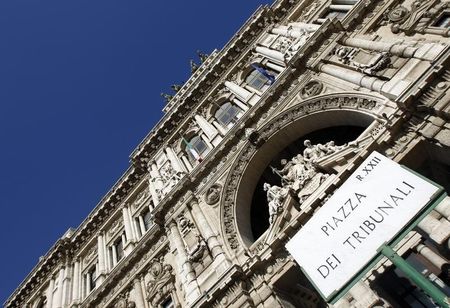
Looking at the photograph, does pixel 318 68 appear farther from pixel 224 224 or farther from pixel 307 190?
pixel 224 224

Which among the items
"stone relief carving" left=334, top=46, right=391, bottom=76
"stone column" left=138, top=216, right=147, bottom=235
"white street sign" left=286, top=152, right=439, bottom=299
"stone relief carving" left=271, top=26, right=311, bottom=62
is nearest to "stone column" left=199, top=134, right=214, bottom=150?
"stone column" left=138, top=216, right=147, bottom=235

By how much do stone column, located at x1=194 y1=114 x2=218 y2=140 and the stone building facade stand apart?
11cm

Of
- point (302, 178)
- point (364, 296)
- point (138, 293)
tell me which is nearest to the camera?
point (364, 296)

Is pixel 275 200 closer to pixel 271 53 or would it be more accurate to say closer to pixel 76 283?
pixel 271 53

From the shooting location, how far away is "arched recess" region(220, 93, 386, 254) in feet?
52.3

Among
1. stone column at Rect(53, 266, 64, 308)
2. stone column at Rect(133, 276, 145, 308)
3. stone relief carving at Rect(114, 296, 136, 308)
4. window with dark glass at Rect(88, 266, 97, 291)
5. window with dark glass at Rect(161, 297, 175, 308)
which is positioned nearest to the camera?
window with dark glass at Rect(161, 297, 175, 308)

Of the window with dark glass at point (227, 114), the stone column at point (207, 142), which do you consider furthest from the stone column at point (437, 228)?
the window with dark glass at point (227, 114)

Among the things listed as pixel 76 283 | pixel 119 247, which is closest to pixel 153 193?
pixel 119 247

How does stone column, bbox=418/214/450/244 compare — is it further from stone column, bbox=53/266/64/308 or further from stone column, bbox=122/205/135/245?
stone column, bbox=53/266/64/308

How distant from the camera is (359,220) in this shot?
7.96m

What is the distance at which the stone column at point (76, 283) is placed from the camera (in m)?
23.6

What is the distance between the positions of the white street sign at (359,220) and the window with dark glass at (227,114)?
1381 cm

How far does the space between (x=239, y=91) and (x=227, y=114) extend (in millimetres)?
1452

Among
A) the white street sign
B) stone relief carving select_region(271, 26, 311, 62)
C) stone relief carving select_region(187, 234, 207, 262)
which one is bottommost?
the white street sign
